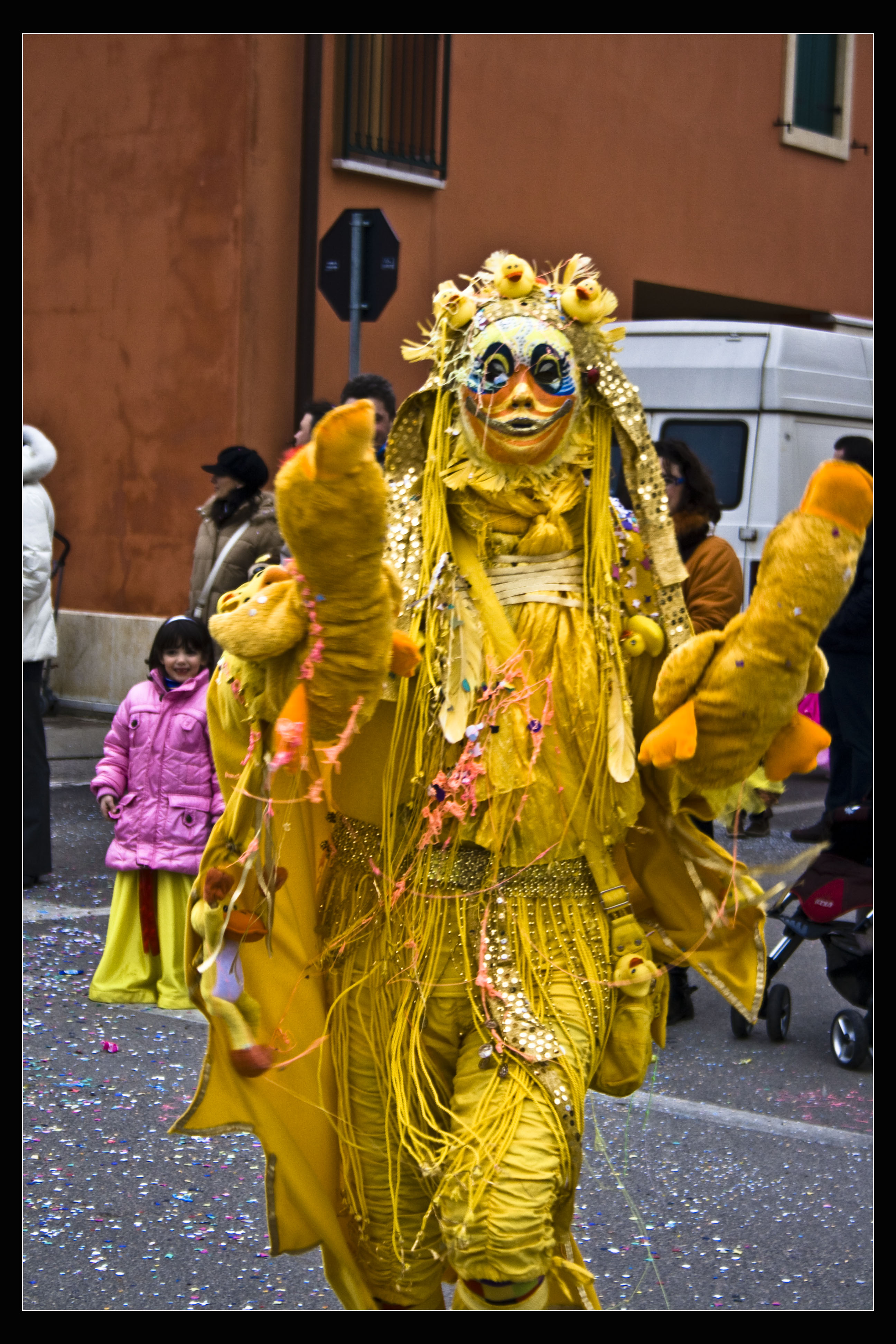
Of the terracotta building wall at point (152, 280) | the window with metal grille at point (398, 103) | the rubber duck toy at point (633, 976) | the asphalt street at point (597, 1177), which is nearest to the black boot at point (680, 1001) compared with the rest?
the asphalt street at point (597, 1177)

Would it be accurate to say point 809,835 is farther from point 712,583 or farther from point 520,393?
point 520,393

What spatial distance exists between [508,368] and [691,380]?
8255 millimetres

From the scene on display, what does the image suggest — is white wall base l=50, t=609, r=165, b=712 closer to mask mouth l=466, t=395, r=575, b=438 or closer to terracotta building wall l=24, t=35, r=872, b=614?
terracotta building wall l=24, t=35, r=872, b=614

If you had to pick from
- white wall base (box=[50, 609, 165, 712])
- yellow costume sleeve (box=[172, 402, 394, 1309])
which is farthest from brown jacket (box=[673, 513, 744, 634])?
white wall base (box=[50, 609, 165, 712])

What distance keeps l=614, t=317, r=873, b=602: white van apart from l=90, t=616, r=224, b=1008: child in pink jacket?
568cm

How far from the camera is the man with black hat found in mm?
7000

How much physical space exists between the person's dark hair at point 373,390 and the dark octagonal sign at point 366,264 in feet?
2.81

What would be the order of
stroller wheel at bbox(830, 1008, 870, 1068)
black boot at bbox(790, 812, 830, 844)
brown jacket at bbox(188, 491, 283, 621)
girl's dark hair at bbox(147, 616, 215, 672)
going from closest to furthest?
stroller wheel at bbox(830, 1008, 870, 1068) → girl's dark hair at bbox(147, 616, 215, 672) → brown jacket at bbox(188, 491, 283, 621) → black boot at bbox(790, 812, 830, 844)

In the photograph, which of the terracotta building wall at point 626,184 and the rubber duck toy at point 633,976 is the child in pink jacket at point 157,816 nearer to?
the rubber duck toy at point 633,976

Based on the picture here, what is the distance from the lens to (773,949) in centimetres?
583

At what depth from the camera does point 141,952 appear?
5.53 meters

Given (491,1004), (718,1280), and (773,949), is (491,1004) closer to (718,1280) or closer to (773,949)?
(718,1280)
